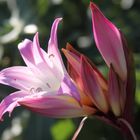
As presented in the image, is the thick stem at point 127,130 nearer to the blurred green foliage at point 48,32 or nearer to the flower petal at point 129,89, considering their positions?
the flower petal at point 129,89

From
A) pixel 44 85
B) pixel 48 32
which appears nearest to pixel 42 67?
pixel 44 85

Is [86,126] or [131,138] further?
[86,126]

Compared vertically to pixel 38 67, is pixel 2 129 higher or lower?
lower

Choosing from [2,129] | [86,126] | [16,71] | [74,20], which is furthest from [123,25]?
[16,71]

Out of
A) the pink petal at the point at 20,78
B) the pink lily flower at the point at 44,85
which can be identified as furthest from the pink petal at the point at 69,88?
the pink petal at the point at 20,78

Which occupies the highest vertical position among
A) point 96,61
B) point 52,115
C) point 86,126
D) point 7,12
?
point 52,115

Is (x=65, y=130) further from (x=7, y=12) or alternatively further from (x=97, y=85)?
(x=97, y=85)

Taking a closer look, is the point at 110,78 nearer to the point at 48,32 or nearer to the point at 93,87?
the point at 93,87

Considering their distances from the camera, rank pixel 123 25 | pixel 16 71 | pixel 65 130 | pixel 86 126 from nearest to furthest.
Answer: pixel 16 71
pixel 65 130
pixel 86 126
pixel 123 25
